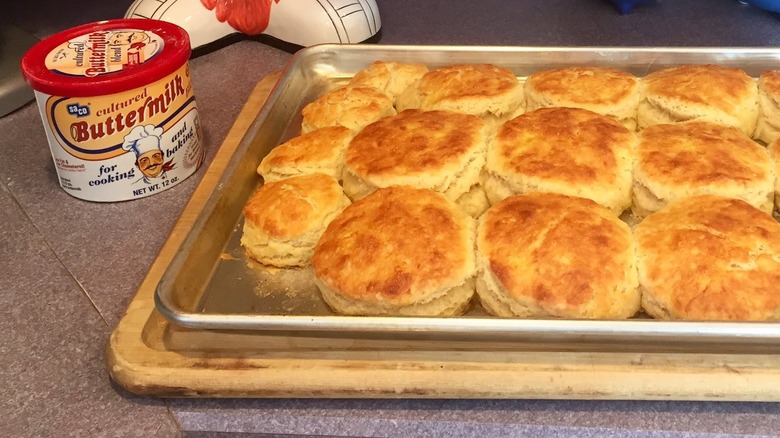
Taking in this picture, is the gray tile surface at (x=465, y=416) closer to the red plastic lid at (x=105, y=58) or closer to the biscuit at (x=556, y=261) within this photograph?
the biscuit at (x=556, y=261)

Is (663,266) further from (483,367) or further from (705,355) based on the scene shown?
(483,367)

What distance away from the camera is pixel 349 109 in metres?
1.38

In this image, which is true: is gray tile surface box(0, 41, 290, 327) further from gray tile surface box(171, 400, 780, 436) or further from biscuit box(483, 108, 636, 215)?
biscuit box(483, 108, 636, 215)

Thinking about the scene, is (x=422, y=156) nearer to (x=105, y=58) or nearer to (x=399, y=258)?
(x=399, y=258)

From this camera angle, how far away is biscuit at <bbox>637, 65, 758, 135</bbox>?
4.19 feet

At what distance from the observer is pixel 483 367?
0.90 metres

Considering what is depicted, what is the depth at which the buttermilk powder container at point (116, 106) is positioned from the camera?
115 cm

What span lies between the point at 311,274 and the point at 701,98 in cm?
82

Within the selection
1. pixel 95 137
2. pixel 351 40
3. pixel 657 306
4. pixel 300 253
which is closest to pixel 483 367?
pixel 657 306

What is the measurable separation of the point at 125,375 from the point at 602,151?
85 centimetres

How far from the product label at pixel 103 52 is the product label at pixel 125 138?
0.06 meters

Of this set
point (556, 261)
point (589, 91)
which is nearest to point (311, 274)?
point (556, 261)

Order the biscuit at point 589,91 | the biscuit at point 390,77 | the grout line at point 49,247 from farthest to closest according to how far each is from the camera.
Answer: the biscuit at point 390,77 → the biscuit at point 589,91 → the grout line at point 49,247

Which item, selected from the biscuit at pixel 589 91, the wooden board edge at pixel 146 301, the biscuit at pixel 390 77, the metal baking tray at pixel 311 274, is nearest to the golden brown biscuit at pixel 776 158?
the biscuit at pixel 589 91
